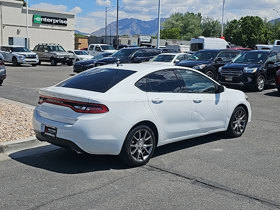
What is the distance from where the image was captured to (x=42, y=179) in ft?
16.1

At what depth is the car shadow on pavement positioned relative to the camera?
5.39 m

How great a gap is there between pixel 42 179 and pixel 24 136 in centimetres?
214

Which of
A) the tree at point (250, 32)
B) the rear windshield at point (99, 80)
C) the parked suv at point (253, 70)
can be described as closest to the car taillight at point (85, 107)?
the rear windshield at point (99, 80)

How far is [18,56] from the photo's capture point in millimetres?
29141

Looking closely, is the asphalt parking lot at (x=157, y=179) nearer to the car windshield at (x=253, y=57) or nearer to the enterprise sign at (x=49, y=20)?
the car windshield at (x=253, y=57)

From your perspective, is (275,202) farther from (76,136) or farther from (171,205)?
(76,136)

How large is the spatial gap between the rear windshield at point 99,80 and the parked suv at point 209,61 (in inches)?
433

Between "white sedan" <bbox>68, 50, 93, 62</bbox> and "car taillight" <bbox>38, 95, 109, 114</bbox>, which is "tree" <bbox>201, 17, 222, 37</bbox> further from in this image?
"car taillight" <bbox>38, 95, 109, 114</bbox>

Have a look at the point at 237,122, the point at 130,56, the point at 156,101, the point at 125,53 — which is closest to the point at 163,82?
the point at 156,101

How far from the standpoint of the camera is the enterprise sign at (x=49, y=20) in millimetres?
→ 44344

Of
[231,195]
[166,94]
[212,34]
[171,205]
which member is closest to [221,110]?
[166,94]

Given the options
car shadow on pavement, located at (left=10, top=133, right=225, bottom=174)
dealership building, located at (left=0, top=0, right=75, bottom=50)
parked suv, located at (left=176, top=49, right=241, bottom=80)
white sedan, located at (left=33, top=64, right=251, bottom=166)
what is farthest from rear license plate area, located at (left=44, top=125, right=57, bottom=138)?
dealership building, located at (left=0, top=0, right=75, bottom=50)

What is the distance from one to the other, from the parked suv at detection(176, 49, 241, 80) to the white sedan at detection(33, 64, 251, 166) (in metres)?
10.1

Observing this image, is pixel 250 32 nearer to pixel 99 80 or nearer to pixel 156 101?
pixel 156 101
